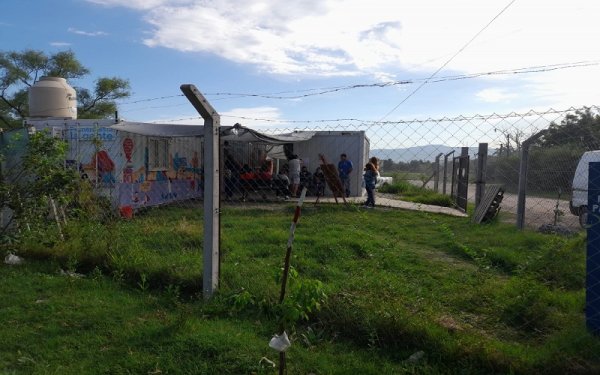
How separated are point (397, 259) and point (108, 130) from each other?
28.4 ft

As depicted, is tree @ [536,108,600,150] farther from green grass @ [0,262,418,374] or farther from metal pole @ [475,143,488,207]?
metal pole @ [475,143,488,207]

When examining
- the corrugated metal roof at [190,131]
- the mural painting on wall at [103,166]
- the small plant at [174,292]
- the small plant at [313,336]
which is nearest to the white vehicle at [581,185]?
the small plant at [313,336]

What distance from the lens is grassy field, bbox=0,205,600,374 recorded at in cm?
345

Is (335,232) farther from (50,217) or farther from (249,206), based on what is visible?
(249,206)

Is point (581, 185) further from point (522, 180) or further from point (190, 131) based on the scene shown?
point (190, 131)

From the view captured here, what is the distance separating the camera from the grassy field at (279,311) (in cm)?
345

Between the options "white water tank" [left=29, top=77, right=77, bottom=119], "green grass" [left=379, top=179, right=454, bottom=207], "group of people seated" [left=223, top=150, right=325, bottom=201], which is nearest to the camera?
"white water tank" [left=29, top=77, right=77, bottom=119]

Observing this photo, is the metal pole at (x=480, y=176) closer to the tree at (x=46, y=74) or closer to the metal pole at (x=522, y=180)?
the metal pole at (x=522, y=180)

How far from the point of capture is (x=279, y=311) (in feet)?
10.1

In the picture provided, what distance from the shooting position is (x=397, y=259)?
6547 mm

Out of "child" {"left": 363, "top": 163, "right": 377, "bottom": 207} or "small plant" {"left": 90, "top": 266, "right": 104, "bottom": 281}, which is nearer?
"small plant" {"left": 90, "top": 266, "right": 104, "bottom": 281}

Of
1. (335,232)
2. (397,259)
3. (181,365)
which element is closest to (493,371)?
(181,365)

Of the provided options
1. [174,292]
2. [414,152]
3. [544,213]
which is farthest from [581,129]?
[544,213]

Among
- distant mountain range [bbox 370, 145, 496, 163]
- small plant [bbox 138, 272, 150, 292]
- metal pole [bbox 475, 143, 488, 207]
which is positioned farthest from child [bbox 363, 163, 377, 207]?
small plant [bbox 138, 272, 150, 292]
